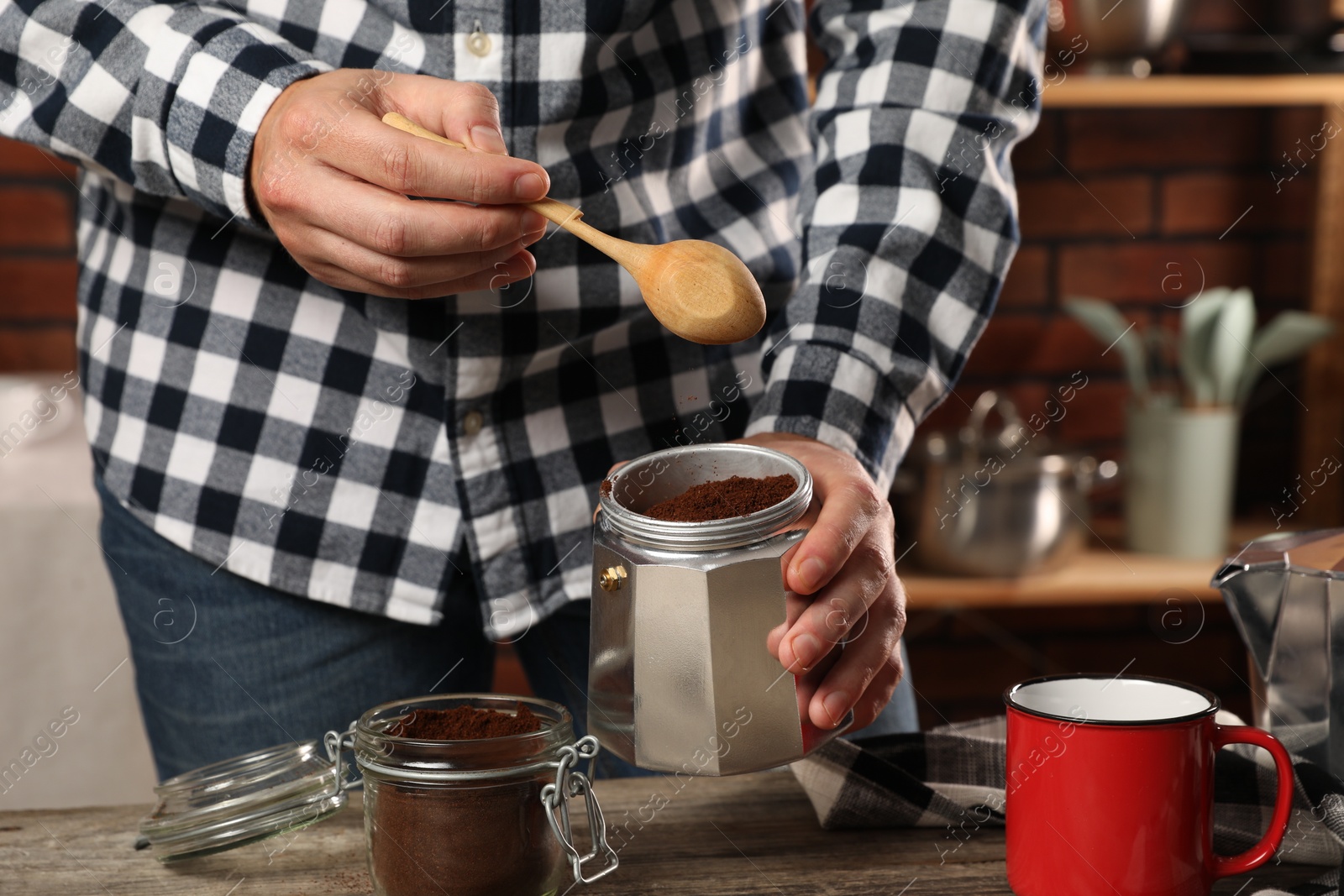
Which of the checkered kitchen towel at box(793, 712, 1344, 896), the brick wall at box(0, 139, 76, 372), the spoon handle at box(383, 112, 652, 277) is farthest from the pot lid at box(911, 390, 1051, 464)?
the brick wall at box(0, 139, 76, 372)

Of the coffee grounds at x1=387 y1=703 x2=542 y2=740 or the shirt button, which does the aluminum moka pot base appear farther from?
the shirt button

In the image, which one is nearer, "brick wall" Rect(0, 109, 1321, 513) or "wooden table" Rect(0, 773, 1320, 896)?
"wooden table" Rect(0, 773, 1320, 896)

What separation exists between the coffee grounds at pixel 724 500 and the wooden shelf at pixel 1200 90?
3.30ft

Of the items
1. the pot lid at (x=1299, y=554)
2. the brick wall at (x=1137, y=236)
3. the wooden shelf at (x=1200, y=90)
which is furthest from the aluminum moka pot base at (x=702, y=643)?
the brick wall at (x=1137, y=236)

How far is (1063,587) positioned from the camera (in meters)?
1.37

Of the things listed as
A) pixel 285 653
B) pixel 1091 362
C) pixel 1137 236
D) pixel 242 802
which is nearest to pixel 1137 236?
pixel 1137 236

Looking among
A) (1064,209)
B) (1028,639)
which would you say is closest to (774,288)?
(1064,209)

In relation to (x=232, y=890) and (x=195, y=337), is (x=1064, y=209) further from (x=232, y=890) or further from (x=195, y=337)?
(x=232, y=890)

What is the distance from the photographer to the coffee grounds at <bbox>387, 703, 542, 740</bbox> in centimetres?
47

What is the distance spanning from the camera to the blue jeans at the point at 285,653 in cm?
67

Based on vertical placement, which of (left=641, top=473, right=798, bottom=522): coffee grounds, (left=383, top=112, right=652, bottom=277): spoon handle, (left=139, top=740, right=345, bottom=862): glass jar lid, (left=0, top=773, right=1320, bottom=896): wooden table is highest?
(left=383, top=112, right=652, bottom=277): spoon handle

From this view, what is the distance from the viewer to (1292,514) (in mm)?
1586

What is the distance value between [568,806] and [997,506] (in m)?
0.97

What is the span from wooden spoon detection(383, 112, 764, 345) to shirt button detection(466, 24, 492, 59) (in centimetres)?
15
